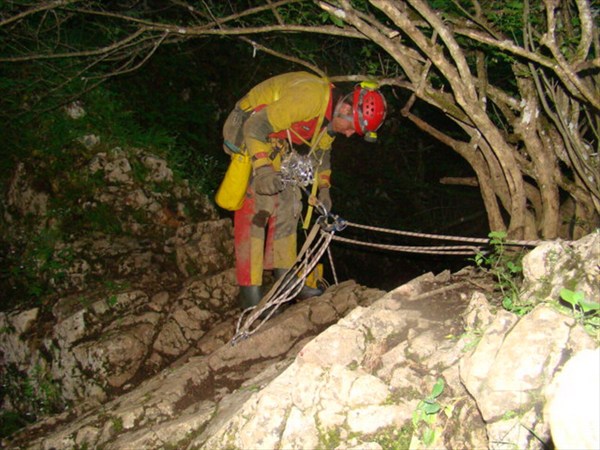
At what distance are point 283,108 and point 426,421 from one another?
2.86 m

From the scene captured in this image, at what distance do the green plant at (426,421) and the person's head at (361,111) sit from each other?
8.62ft

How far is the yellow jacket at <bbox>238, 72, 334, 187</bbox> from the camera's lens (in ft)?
13.4

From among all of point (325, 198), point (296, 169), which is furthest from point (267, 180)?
point (325, 198)

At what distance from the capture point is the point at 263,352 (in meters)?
4.11

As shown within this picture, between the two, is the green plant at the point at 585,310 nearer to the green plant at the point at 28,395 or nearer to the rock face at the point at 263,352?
the rock face at the point at 263,352

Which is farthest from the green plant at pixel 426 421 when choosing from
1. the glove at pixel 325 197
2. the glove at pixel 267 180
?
the glove at pixel 325 197

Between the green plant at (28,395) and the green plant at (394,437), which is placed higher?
the green plant at (394,437)

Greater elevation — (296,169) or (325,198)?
(296,169)

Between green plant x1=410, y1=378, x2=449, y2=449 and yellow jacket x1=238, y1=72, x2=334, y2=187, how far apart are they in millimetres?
2617

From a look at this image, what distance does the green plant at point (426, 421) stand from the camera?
6.71 feet

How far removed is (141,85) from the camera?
25.0ft

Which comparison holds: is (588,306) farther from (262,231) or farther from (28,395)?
(28,395)

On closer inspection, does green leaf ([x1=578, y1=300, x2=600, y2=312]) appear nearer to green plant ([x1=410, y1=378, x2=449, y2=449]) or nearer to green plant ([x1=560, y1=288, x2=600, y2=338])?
green plant ([x1=560, y1=288, x2=600, y2=338])

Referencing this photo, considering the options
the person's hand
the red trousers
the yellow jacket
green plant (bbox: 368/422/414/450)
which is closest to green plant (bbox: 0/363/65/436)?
the red trousers
